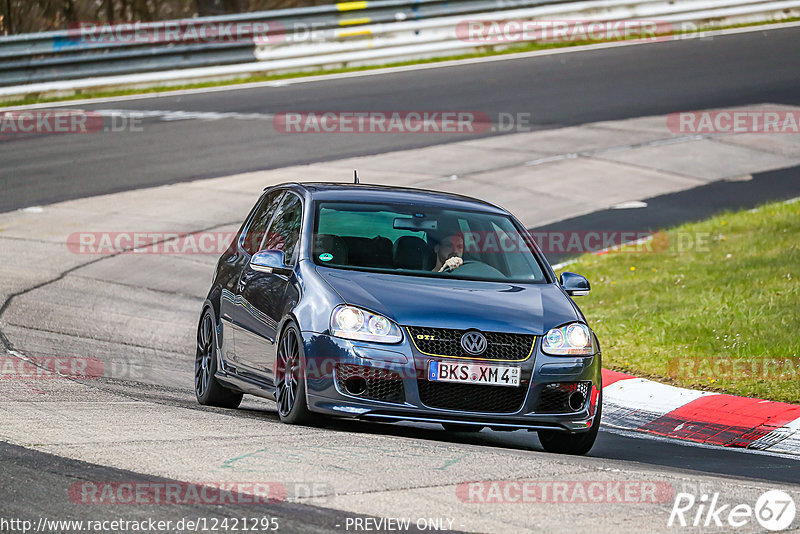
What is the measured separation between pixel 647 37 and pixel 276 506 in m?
28.0

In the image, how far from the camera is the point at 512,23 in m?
30.4

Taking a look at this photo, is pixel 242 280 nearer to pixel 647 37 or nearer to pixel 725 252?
pixel 725 252

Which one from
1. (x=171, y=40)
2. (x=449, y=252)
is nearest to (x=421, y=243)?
(x=449, y=252)

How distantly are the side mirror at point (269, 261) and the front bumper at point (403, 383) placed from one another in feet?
2.68

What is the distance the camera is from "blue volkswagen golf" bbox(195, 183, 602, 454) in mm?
7477

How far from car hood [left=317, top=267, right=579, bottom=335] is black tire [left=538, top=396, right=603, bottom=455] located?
675mm

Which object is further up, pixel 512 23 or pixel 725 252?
pixel 512 23

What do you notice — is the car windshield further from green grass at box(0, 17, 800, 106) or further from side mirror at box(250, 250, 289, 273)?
green grass at box(0, 17, 800, 106)

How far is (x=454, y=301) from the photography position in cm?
776

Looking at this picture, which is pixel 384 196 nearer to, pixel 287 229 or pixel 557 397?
pixel 287 229

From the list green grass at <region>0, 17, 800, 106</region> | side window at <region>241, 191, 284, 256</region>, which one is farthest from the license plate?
green grass at <region>0, 17, 800, 106</region>

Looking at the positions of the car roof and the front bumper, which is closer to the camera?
the front bumper

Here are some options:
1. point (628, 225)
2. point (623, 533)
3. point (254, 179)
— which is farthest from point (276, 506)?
point (254, 179)

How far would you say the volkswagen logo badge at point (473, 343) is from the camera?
24.5 ft
